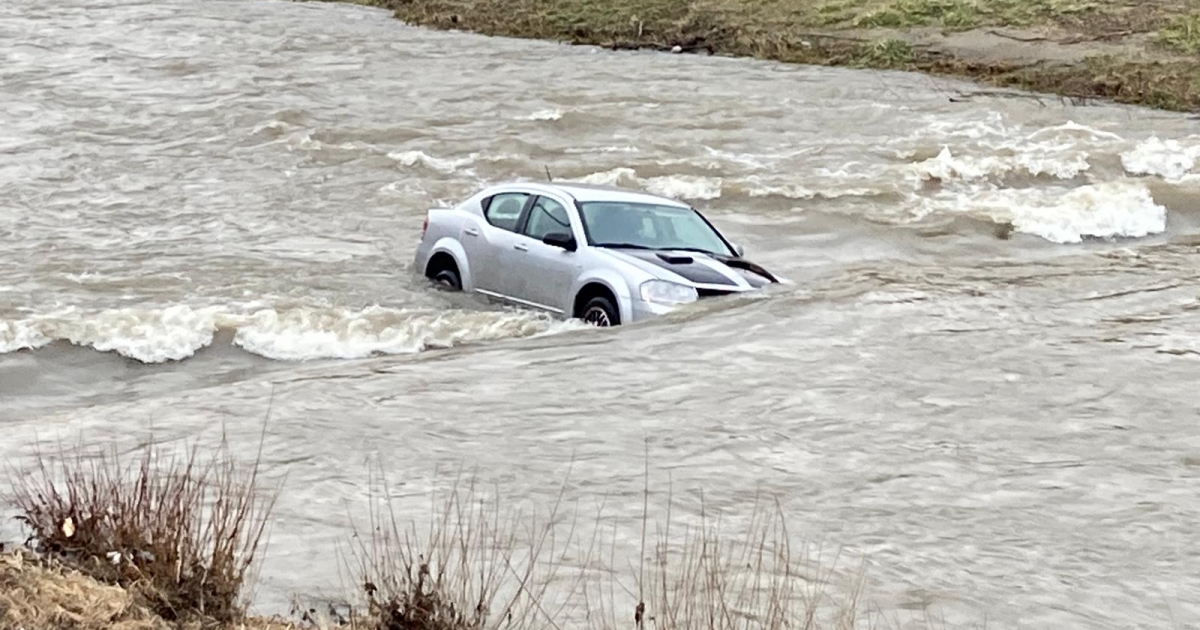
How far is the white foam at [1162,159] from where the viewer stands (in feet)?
77.0

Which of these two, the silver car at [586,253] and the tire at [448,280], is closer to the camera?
the silver car at [586,253]

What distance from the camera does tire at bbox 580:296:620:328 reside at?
13.5 metres

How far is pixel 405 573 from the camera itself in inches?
256

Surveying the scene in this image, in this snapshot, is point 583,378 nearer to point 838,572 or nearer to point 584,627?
point 838,572

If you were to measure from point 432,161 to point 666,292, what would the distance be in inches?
481

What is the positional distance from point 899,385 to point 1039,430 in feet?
4.24

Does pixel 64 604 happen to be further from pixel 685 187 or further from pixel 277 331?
pixel 685 187

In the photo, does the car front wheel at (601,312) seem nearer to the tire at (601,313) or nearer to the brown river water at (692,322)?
the tire at (601,313)

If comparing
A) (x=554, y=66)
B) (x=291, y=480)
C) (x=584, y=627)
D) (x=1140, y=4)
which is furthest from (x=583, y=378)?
(x=1140, y=4)

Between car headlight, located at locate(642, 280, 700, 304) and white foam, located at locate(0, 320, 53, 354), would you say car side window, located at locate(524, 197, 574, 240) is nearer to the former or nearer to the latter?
car headlight, located at locate(642, 280, 700, 304)

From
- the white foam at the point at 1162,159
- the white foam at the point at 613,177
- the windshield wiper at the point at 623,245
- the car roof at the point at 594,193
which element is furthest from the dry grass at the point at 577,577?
the white foam at the point at 1162,159

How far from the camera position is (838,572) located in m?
8.02

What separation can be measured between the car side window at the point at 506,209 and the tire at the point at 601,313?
5.54ft

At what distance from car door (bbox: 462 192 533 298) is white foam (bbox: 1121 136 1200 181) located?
1136 centimetres
